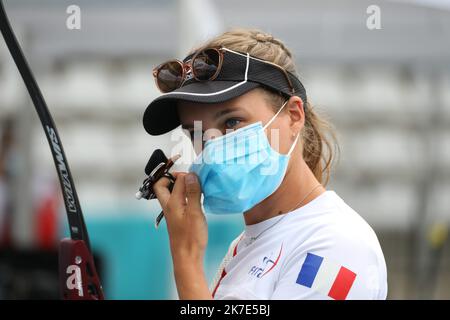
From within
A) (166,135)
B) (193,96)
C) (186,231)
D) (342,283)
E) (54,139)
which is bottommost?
(166,135)

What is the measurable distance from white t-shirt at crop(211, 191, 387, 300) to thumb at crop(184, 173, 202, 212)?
0.74 ft

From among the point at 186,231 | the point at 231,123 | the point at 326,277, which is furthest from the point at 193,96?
the point at 326,277

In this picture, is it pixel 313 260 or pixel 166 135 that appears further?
pixel 166 135

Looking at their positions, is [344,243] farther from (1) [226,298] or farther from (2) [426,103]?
(2) [426,103]

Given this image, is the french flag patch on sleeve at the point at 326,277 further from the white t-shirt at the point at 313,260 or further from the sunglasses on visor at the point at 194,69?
the sunglasses on visor at the point at 194,69

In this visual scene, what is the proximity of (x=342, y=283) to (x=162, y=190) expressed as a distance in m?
0.53

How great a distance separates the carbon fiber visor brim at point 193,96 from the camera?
1941 mm

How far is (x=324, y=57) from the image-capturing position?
6.63 metres

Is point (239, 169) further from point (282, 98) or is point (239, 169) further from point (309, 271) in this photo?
point (309, 271)

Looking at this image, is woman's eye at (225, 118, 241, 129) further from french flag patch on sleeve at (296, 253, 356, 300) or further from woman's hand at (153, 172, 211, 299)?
french flag patch on sleeve at (296, 253, 356, 300)

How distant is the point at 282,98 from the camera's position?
2109 millimetres

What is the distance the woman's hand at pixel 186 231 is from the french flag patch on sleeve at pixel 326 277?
0.25 metres

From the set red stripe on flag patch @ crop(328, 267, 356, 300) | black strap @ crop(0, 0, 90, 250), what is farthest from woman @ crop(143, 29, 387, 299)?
black strap @ crop(0, 0, 90, 250)

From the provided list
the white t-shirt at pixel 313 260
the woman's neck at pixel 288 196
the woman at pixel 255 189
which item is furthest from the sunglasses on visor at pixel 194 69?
the white t-shirt at pixel 313 260
